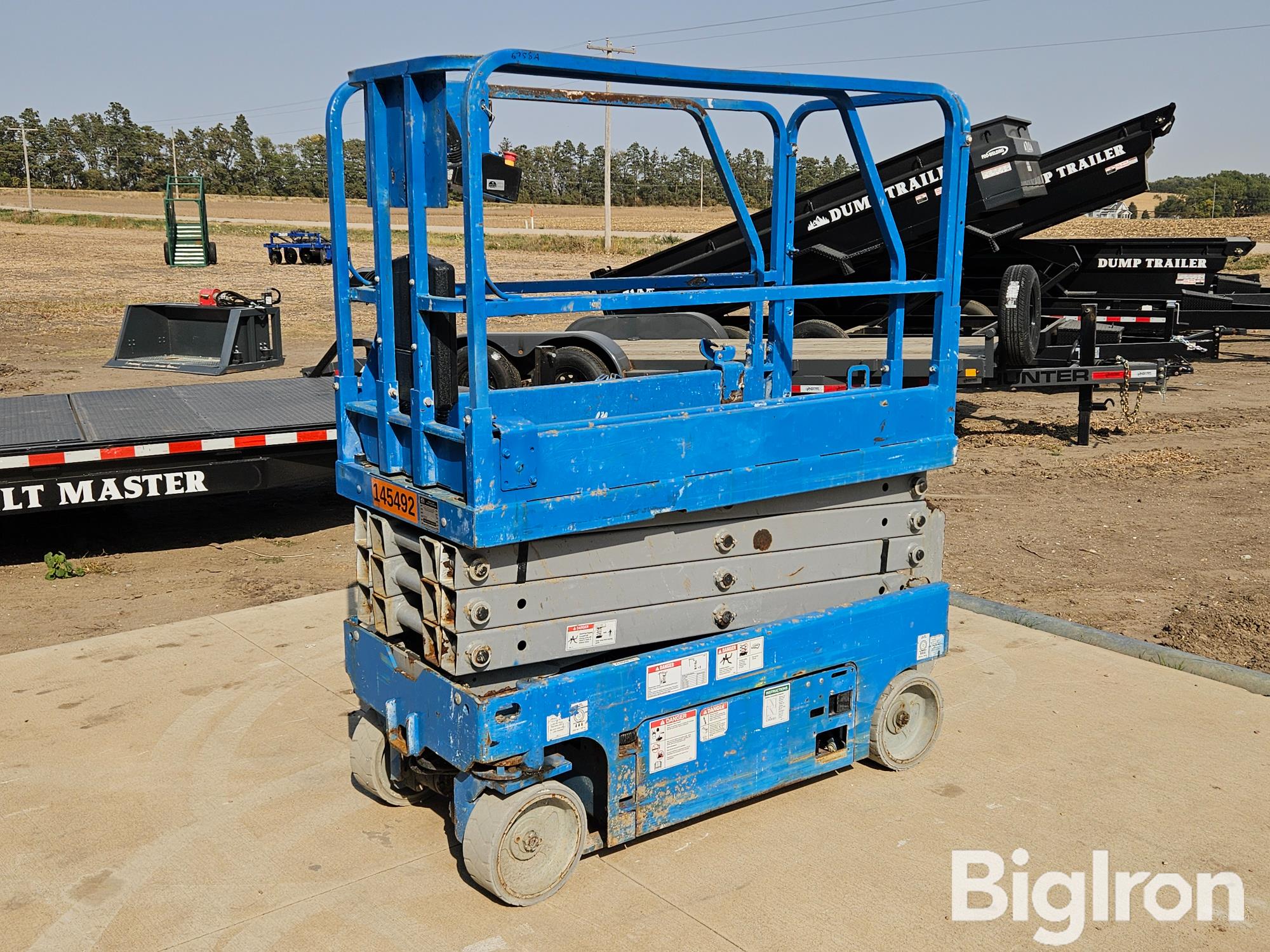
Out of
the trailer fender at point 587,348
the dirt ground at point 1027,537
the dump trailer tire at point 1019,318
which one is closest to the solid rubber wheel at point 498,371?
the trailer fender at point 587,348

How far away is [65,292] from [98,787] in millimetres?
24445

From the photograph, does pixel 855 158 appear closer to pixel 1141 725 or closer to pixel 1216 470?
pixel 1141 725

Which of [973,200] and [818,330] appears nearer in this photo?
[973,200]

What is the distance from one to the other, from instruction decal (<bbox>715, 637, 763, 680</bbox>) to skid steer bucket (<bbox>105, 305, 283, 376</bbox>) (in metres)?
11.4

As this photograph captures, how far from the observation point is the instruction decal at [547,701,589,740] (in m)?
3.59

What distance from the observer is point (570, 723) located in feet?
11.9

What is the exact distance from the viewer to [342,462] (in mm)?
4062

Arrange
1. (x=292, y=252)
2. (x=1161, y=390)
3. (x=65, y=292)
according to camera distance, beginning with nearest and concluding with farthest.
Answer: (x=1161, y=390), (x=65, y=292), (x=292, y=252)

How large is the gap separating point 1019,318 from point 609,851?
811 centimetres

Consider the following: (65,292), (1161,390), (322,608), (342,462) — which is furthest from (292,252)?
(342,462)

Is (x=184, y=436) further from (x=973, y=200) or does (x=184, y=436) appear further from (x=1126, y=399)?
(x=1126, y=399)

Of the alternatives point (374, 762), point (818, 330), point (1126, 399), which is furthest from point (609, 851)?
point (1126, 399)

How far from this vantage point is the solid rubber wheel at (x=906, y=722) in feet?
14.5

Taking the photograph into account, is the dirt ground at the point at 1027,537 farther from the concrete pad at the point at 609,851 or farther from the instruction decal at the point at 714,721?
the instruction decal at the point at 714,721
